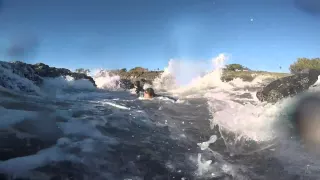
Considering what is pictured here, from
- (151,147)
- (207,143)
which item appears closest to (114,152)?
(151,147)

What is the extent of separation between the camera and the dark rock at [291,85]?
10.5 metres

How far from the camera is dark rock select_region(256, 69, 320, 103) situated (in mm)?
10547

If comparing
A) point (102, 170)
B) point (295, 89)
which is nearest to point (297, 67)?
point (295, 89)

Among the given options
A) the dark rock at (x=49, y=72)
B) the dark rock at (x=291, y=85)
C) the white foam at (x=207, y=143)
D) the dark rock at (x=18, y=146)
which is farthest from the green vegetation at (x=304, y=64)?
the dark rock at (x=18, y=146)

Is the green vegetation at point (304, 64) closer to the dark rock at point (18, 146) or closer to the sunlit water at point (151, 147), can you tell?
the sunlit water at point (151, 147)

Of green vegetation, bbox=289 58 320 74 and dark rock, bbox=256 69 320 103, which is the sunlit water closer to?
dark rock, bbox=256 69 320 103

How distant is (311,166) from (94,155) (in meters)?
4.28

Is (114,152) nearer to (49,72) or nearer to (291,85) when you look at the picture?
(291,85)

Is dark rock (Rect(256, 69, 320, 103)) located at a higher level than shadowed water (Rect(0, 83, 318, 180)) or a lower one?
higher

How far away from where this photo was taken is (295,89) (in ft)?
Answer: 34.5

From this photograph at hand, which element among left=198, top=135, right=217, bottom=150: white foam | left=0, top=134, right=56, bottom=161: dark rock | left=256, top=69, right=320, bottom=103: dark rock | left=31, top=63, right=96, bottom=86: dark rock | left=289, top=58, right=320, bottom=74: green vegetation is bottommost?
left=198, top=135, right=217, bottom=150: white foam

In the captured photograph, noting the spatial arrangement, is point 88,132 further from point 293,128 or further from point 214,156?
point 293,128

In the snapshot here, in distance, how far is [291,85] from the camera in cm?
1076

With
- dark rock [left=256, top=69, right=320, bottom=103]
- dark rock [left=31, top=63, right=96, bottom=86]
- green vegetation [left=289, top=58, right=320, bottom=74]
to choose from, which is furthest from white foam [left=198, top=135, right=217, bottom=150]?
green vegetation [left=289, top=58, right=320, bottom=74]
